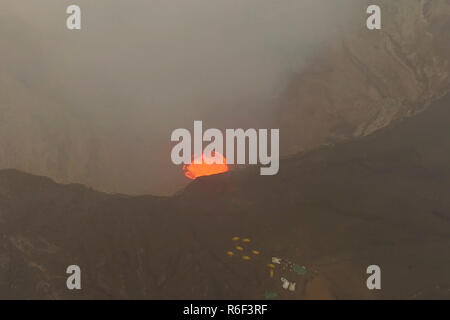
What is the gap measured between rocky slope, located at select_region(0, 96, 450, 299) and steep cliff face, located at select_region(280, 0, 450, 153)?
190 centimetres

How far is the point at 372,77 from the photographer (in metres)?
18.9

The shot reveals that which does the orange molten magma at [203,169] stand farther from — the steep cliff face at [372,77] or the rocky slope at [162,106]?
the steep cliff face at [372,77]

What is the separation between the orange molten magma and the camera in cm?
1752

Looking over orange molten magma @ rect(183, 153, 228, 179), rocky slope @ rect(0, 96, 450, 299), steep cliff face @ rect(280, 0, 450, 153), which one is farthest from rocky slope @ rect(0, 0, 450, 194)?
rocky slope @ rect(0, 96, 450, 299)

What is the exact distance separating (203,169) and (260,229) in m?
3.87

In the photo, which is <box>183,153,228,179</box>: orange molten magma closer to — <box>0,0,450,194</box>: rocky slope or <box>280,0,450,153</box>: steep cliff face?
<box>0,0,450,194</box>: rocky slope

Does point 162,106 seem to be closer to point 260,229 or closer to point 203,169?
point 203,169

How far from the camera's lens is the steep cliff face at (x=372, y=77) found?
18.4 m

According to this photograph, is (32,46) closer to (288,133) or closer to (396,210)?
(288,133)

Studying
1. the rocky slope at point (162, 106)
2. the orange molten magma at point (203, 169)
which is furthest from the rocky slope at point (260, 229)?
the rocky slope at point (162, 106)

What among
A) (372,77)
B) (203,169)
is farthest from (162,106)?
(372,77)

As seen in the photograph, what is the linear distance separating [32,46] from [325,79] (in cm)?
1149

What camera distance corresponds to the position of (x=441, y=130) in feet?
53.4

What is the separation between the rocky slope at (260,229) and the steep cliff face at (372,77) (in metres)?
1.90
